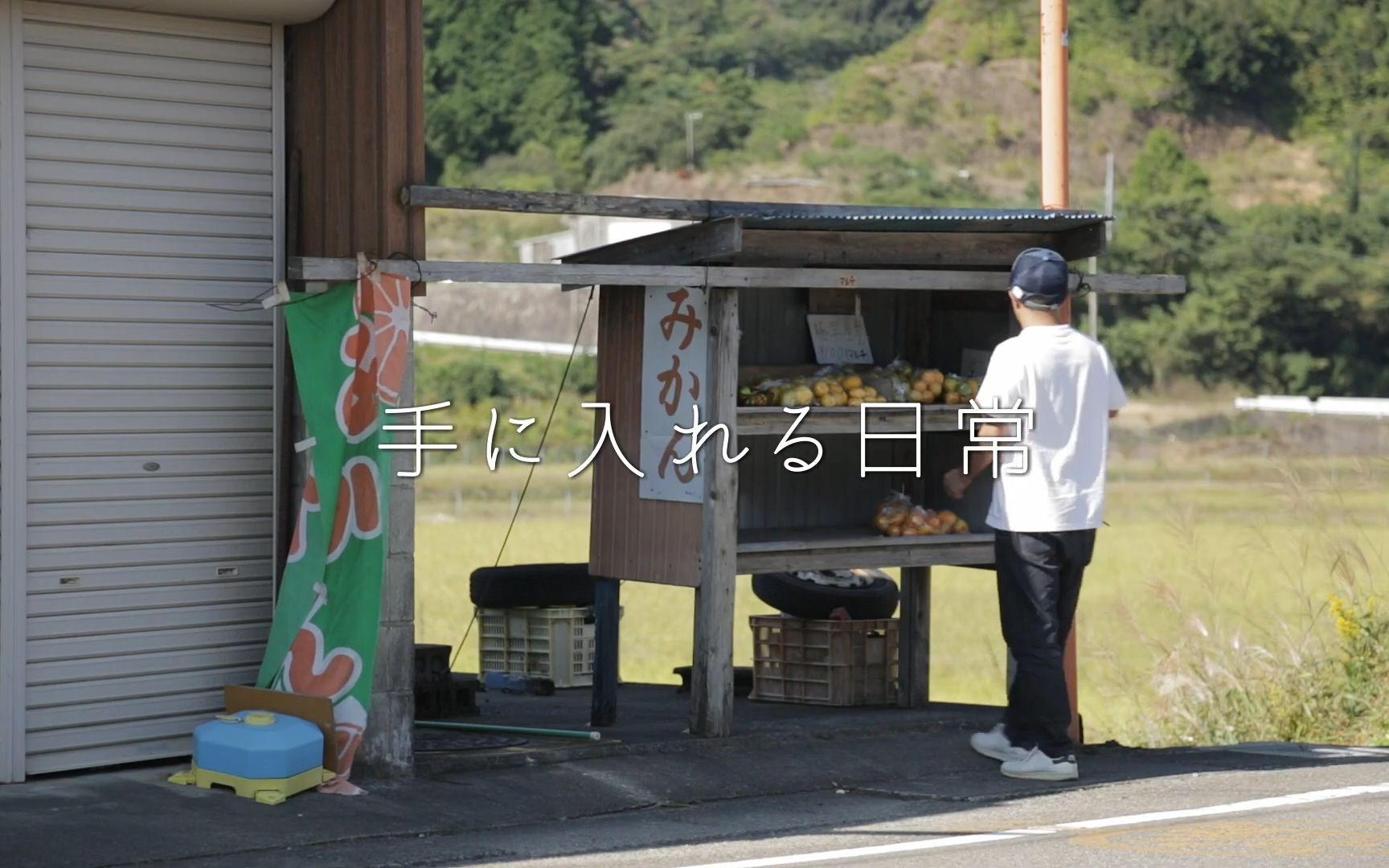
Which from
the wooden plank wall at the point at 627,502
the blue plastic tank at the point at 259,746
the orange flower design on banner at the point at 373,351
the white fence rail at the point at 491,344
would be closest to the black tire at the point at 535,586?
the wooden plank wall at the point at 627,502

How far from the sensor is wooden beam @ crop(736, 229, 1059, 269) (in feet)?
32.9

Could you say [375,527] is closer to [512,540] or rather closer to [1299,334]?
[512,540]

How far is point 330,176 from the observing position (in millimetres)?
8859

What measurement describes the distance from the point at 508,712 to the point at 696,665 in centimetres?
167

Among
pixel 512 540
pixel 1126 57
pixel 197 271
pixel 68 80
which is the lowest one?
pixel 512 540

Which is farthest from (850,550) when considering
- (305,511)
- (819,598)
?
(305,511)

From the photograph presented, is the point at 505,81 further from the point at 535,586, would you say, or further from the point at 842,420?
the point at 842,420

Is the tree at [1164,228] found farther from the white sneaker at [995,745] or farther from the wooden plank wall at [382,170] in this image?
the wooden plank wall at [382,170]

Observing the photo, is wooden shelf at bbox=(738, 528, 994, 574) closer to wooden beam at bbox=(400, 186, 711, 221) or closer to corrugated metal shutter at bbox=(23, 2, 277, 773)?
wooden beam at bbox=(400, 186, 711, 221)

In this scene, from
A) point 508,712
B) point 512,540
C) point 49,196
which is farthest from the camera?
point 512,540

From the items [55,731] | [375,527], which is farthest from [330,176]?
[55,731]

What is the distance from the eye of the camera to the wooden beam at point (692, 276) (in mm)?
8484

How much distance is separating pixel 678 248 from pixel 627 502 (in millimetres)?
1381

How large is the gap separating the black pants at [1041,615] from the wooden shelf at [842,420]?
1.33 meters
